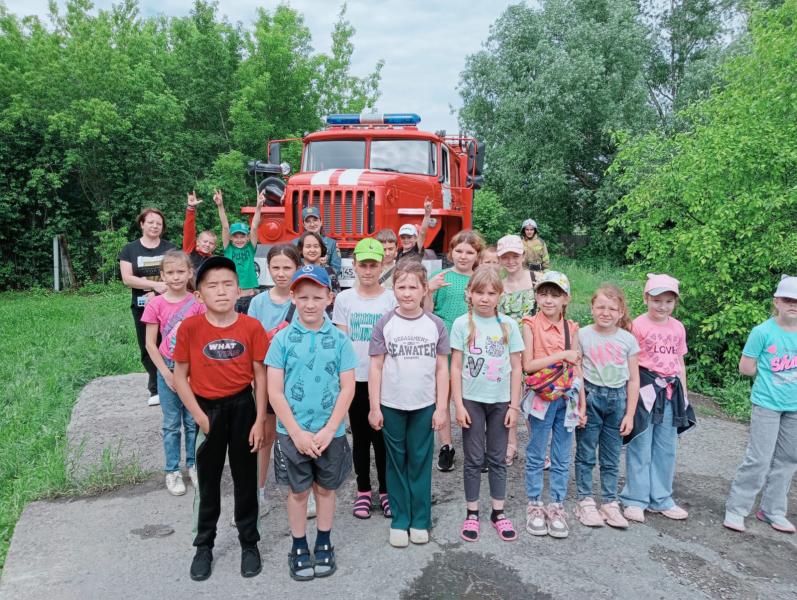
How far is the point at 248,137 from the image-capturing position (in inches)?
724

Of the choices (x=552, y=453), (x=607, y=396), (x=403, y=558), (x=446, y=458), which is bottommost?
(x=403, y=558)

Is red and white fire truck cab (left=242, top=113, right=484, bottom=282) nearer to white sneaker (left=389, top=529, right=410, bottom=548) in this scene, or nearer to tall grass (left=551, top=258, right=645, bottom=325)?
tall grass (left=551, top=258, right=645, bottom=325)

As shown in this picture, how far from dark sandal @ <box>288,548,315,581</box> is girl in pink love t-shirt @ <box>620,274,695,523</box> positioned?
198cm

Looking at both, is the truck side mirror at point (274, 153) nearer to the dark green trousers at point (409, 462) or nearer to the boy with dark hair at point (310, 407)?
the boy with dark hair at point (310, 407)

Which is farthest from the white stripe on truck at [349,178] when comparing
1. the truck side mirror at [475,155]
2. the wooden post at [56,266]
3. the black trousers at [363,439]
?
the wooden post at [56,266]

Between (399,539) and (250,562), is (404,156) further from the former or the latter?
(250,562)

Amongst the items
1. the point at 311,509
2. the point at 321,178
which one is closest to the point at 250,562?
the point at 311,509

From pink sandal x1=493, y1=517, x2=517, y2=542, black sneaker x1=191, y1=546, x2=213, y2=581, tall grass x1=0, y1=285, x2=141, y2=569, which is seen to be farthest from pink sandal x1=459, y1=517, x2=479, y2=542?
tall grass x1=0, y1=285, x2=141, y2=569

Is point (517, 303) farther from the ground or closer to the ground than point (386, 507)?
farther from the ground

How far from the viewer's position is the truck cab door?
27.9 ft

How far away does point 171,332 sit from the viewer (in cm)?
376

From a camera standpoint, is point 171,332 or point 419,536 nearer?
point 419,536

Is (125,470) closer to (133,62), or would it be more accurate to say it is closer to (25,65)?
(25,65)

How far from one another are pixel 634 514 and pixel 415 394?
1626 millimetres
